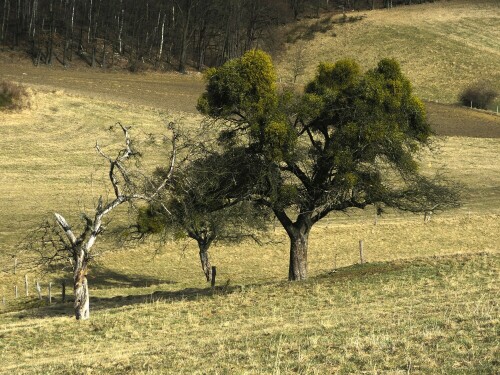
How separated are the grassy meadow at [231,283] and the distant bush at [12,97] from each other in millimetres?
1378

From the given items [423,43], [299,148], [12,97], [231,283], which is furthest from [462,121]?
[299,148]

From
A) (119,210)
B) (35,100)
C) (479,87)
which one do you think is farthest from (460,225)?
(479,87)

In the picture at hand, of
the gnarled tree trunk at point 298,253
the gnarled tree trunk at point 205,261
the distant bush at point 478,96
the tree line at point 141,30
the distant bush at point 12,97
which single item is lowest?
the gnarled tree trunk at point 205,261

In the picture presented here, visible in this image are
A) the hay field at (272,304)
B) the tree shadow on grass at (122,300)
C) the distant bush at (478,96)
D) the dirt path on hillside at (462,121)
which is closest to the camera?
the hay field at (272,304)

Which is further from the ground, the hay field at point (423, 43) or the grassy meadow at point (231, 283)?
the hay field at point (423, 43)

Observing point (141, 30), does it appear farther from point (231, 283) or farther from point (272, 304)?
point (272, 304)

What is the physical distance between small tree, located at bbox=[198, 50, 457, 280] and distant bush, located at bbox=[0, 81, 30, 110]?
50.2 metres

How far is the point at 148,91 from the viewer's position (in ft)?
295

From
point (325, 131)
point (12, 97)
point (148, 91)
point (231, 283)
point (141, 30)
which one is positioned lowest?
point (231, 283)

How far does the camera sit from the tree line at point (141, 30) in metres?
108

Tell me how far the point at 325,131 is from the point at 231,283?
34.7 feet

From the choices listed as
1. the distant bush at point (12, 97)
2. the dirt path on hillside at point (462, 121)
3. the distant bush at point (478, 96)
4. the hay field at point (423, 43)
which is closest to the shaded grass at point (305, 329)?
the distant bush at point (12, 97)

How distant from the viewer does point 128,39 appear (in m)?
118

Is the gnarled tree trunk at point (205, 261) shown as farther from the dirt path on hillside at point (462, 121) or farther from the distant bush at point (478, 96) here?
the distant bush at point (478, 96)
